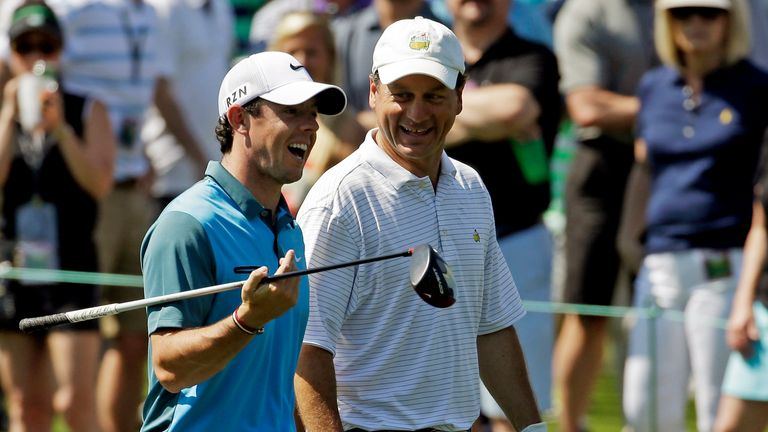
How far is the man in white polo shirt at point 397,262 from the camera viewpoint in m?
4.58

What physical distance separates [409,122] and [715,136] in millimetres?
2807

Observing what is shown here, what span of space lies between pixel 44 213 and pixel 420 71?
10.9 feet

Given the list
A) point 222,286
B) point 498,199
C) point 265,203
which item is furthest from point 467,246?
point 498,199

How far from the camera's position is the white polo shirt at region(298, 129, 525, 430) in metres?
4.59

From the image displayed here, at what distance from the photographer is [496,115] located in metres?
7.18

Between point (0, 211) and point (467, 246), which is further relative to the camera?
point (0, 211)

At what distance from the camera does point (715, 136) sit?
719cm

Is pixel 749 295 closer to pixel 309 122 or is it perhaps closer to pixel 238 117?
pixel 309 122

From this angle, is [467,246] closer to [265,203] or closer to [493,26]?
[265,203]

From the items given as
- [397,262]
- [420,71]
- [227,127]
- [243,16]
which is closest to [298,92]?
[227,127]

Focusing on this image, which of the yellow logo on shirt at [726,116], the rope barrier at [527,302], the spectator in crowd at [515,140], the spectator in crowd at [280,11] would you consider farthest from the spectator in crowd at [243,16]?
the yellow logo on shirt at [726,116]

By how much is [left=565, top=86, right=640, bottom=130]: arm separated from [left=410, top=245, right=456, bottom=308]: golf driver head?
3.78m

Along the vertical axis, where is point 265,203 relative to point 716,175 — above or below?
above

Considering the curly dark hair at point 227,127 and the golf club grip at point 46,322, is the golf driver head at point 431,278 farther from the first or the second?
the golf club grip at point 46,322
